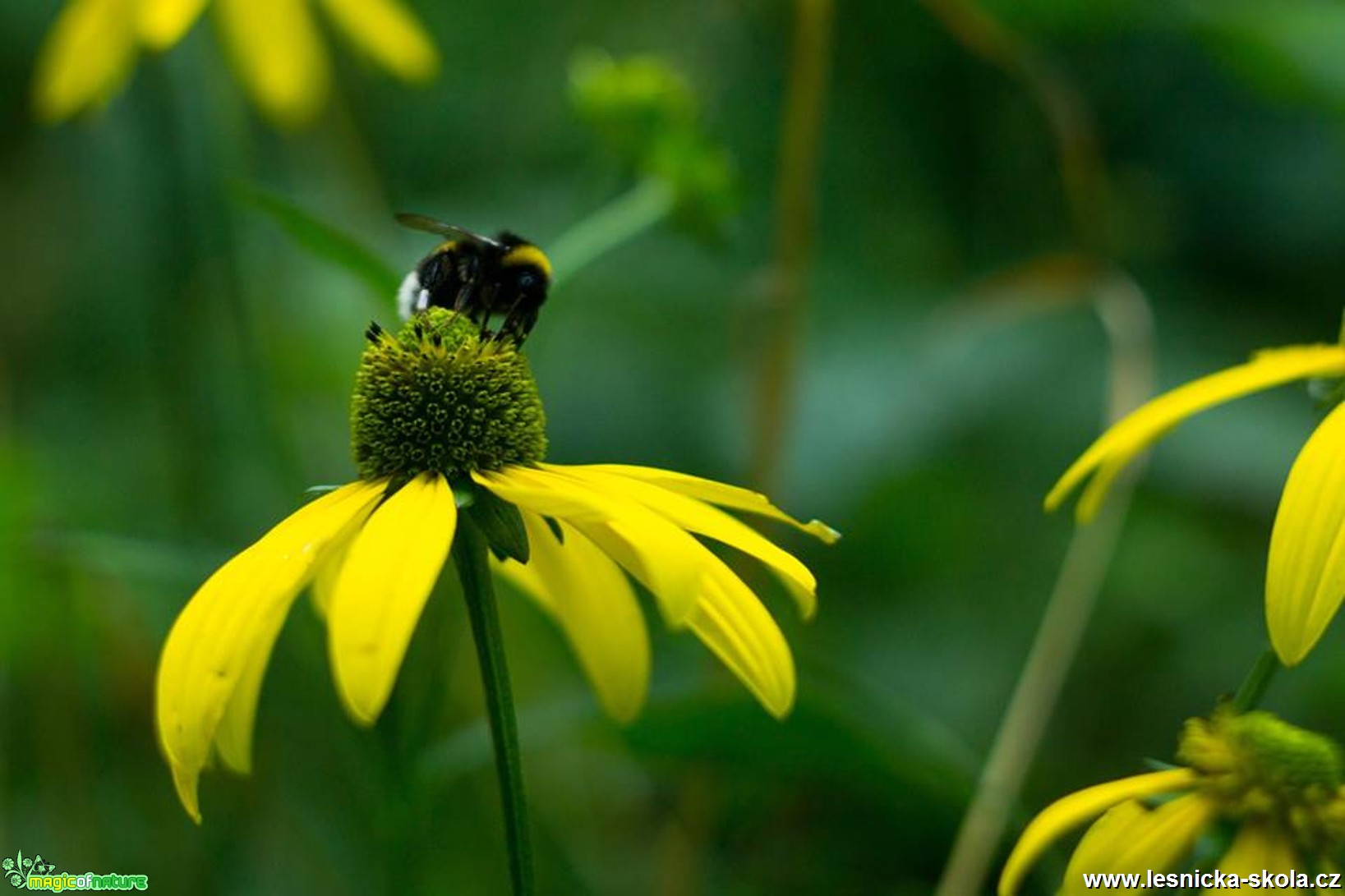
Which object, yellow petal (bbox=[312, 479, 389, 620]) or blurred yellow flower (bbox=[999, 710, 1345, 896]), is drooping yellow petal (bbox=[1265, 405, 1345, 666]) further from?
yellow petal (bbox=[312, 479, 389, 620])

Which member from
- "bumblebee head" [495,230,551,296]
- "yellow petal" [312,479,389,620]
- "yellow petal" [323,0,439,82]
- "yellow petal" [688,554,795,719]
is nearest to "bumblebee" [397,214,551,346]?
"bumblebee head" [495,230,551,296]

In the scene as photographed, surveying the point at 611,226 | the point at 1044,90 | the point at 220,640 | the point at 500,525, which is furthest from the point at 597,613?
the point at 1044,90

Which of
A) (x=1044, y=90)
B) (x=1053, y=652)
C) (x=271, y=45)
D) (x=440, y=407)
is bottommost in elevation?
(x=1053, y=652)

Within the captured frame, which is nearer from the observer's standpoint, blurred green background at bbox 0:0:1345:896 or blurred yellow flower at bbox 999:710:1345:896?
blurred yellow flower at bbox 999:710:1345:896

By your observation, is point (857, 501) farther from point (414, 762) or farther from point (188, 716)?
point (188, 716)

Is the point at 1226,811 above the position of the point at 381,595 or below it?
below

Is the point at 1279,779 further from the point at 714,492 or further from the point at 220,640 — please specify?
the point at 220,640

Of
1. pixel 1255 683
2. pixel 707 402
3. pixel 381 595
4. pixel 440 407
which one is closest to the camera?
pixel 381 595

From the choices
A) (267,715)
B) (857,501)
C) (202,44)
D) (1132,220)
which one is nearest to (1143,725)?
(857,501)
